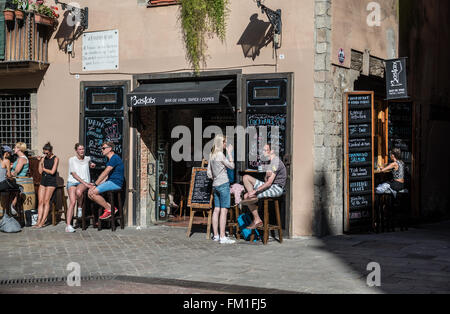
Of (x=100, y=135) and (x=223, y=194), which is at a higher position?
(x=100, y=135)

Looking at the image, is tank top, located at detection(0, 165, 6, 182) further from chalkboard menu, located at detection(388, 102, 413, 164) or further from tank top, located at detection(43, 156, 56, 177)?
chalkboard menu, located at detection(388, 102, 413, 164)

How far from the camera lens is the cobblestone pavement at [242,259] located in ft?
23.8

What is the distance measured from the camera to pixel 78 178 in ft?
39.4

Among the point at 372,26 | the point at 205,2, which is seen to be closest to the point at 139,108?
the point at 205,2

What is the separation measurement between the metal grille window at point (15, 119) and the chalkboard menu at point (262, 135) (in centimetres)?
547

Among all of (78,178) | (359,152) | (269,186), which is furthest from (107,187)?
(359,152)

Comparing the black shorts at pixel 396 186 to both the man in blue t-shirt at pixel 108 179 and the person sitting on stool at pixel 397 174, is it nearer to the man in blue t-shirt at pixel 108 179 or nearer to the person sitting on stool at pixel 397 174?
the person sitting on stool at pixel 397 174

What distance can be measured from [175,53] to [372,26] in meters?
3.92

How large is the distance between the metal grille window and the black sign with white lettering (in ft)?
25.2

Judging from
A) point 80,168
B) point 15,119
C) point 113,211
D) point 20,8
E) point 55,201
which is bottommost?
→ point 113,211

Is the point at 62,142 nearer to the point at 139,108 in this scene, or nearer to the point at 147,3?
the point at 139,108

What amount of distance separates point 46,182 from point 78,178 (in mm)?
810

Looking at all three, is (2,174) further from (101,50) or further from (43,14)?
(43,14)

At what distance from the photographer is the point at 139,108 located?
1262 centimetres
